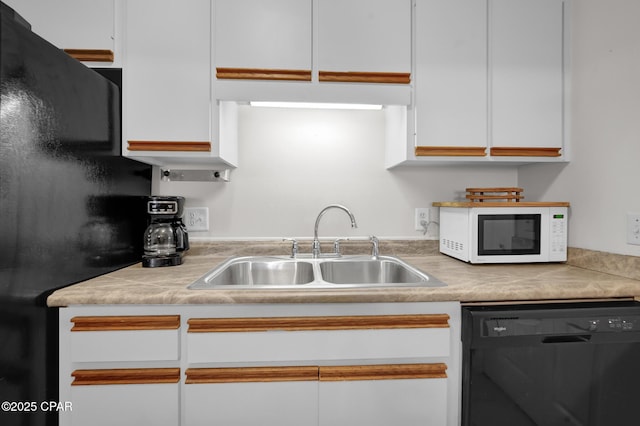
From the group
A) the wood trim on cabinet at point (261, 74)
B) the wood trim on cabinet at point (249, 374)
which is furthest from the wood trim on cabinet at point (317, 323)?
the wood trim on cabinet at point (261, 74)

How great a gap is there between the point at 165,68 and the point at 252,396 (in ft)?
4.50

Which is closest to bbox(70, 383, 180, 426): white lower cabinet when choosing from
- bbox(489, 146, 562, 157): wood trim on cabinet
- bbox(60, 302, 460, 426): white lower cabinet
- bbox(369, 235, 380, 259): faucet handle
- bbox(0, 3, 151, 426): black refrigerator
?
bbox(60, 302, 460, 426): white lower cabinet

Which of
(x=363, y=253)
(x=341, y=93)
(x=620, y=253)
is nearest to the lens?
(x=620, y=253)

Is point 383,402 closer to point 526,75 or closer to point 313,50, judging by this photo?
point 313,50

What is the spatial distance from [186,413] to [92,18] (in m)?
1.62

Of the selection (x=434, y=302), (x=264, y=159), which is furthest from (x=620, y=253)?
(x=264, y=159)

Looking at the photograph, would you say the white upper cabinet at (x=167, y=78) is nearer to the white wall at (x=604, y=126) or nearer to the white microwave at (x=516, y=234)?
the white microwave at (x=516, y=234)

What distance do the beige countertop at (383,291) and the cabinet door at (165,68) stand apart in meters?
0.63

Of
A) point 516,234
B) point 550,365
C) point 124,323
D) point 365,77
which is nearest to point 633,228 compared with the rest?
point 516,234

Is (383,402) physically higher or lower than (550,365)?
lower

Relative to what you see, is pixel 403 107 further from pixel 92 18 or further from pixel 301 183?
pixel 92 18

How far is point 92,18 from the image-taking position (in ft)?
4.27

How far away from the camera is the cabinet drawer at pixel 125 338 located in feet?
3.29

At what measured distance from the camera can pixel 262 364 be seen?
104cm
